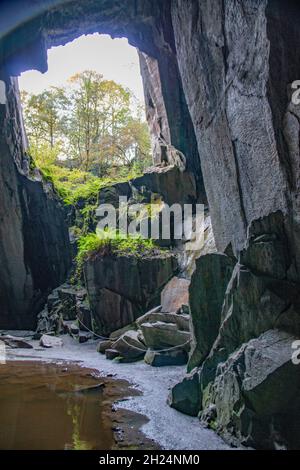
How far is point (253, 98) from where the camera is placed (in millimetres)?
5191

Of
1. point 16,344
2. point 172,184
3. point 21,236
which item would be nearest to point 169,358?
point 16,344

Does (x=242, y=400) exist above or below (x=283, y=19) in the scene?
below

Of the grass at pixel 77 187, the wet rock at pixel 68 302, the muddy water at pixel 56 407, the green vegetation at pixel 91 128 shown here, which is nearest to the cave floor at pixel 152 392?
the muddy water at pixel 56 407

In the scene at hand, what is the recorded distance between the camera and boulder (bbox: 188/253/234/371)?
5.53 metres

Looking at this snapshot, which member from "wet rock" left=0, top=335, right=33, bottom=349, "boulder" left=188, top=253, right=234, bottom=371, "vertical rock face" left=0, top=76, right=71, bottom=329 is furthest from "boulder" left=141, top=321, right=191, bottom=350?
"vertical rock face" left=0, top=76, right=71, bottom=329

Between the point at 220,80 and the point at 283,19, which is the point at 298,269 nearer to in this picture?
the point at 283,19


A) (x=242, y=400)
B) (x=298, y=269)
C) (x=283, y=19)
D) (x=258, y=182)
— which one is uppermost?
(x=283, y=19)

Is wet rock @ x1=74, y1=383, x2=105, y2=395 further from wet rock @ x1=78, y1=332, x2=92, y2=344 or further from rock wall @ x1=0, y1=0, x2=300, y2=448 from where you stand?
wet rock @ x1=78, y1=332, x2=92, y2=344

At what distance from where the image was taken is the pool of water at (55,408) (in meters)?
4.12

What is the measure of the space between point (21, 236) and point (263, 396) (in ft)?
38.9

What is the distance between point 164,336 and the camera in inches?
323

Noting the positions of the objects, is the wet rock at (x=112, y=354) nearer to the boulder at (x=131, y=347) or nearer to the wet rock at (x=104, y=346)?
the boulder at (x=131, y=347)

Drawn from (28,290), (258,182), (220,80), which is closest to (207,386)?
(258,182)
